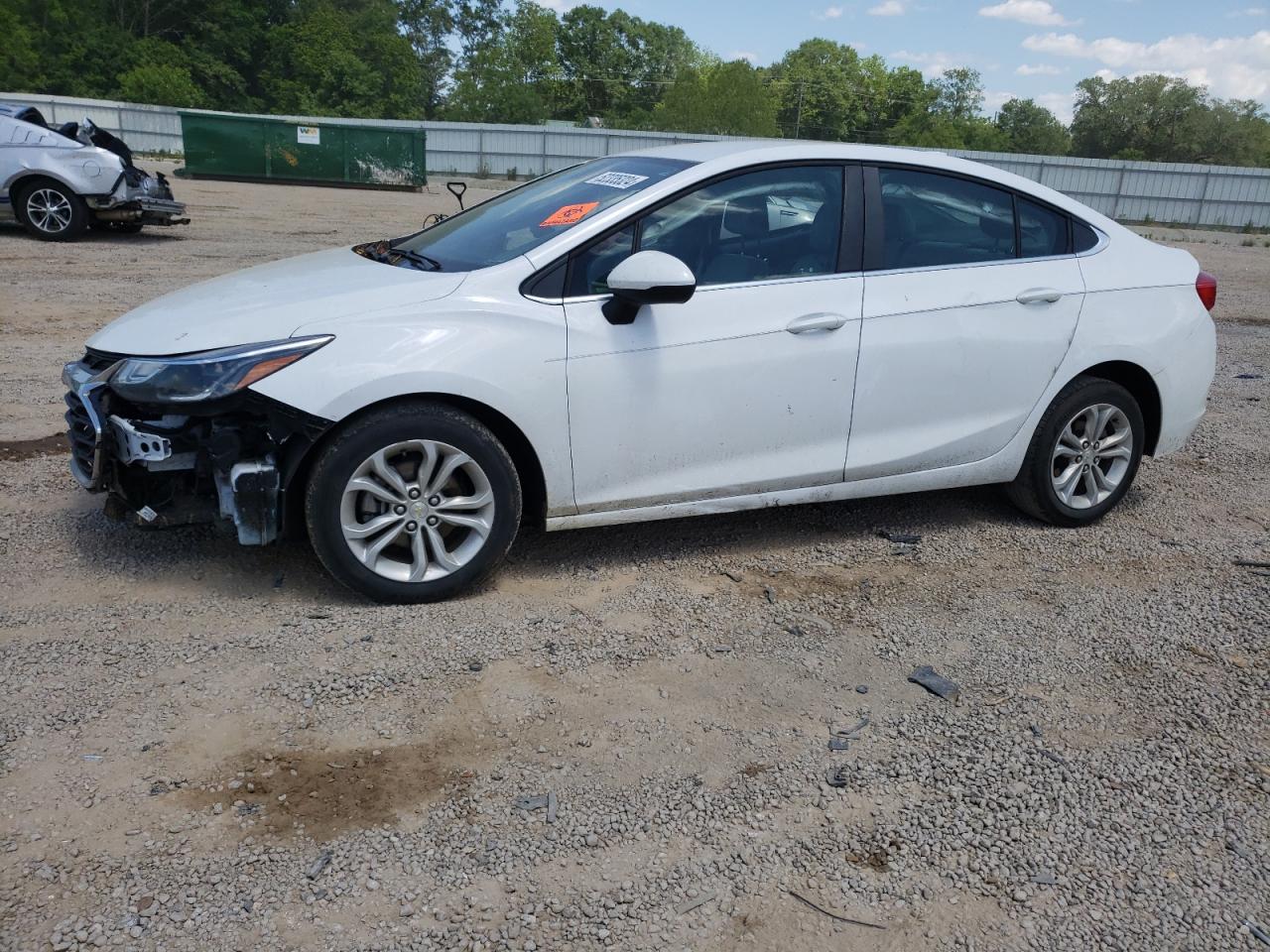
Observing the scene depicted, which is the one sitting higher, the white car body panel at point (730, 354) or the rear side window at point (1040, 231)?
the rear side window at point (1040, 231)

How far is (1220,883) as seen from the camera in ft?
8.66

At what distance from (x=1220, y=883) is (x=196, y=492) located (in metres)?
3.41

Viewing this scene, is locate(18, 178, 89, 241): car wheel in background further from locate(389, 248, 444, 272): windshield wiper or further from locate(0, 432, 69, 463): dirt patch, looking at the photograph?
locate(389, 248, 444, 272): windshield wiper

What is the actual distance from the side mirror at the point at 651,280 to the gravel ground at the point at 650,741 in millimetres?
1184

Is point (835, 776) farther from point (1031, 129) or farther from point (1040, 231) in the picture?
point (1031, 129)

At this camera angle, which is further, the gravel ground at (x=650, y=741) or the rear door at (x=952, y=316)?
the rear door at (x=952, y=316)

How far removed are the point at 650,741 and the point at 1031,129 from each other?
100770 mm

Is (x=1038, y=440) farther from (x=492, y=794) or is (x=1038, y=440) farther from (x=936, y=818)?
(x=492, y=794)

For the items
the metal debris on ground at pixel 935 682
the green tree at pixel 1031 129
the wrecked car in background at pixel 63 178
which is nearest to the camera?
the metal debris on ground at pixel 935 682

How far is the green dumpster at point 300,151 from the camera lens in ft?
92.4

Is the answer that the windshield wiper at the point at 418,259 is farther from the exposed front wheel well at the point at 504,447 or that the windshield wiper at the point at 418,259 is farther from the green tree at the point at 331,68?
the green tree at the point at 331,68

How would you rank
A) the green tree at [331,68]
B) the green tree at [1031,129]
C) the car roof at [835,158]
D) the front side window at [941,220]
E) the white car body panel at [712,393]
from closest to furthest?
the white car body panel at [712,393]
the car roof at [835,158]
the front side window at [941,220]
the green tree at [331,68]
the green tree at [1031,129]

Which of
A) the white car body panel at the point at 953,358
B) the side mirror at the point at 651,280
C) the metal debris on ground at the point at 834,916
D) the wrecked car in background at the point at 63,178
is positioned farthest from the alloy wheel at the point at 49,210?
the metal debris on ground at the point at 834,916

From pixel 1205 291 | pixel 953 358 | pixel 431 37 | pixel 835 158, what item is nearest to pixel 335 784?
pixel 953 358
